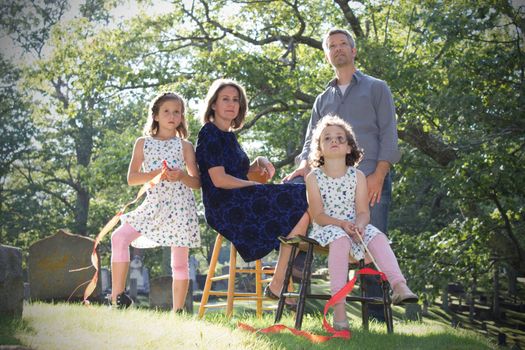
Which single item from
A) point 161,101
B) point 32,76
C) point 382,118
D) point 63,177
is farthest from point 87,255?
point 63,177

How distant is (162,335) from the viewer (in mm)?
4262

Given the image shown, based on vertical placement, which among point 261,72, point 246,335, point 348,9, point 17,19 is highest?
point 17,19

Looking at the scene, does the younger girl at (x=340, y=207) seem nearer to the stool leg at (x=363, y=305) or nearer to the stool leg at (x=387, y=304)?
the stool leg at (x=363, y=305)

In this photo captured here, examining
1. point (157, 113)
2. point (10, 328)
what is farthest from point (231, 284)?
point (10, 328)

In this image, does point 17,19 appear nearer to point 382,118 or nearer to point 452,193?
point 452,193

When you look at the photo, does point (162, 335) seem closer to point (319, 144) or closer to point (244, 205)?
point (244, 205)

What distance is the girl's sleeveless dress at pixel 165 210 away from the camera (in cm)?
579

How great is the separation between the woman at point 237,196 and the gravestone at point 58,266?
478 centimetres

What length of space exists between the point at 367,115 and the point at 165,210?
190cm

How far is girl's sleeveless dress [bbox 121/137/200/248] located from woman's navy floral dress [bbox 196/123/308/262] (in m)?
0.28

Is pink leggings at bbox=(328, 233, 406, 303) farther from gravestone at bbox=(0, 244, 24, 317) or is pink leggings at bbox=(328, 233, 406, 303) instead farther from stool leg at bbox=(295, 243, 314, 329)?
gravestone at bbox=(0, 244, 24, 317)

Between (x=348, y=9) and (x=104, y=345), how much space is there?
42.0 ft

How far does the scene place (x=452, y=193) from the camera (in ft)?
39.8

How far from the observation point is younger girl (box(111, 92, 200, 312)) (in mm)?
5730
